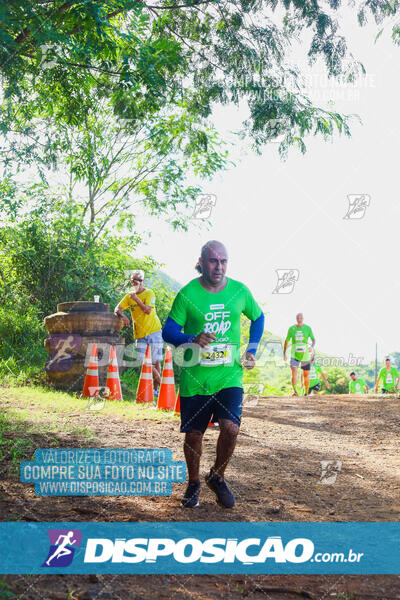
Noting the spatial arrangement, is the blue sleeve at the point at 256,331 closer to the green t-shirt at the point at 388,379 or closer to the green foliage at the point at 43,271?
the green foliage at the point at 43,271

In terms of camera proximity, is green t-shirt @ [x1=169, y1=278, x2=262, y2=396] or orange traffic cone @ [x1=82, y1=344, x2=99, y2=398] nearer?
green t-shirt @ [x1=169, y1=278, x2=262, y2=396]

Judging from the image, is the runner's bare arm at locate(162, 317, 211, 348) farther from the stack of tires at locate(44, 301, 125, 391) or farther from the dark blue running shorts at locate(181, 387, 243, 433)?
the stack of tires at locate(44, 301, 125, 391)

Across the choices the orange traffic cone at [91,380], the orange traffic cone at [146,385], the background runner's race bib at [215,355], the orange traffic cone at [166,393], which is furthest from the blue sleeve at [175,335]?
the orange traffic cone at [91,380]

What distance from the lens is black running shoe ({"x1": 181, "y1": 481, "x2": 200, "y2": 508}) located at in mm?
4427

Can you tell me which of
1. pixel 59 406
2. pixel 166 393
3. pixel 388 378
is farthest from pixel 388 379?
pixel 59 406

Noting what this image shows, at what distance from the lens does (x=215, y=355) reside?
4.38 metres

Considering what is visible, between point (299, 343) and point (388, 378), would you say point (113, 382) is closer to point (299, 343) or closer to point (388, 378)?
point (299, 343)

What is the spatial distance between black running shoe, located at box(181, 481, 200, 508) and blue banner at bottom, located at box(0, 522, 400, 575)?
0.48m

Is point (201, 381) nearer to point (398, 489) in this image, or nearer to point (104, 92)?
point (398, 489)

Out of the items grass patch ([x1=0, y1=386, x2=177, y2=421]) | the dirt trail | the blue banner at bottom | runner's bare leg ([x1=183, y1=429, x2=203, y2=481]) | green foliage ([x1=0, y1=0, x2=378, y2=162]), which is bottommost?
grass patch ([x1=0, y1=386, x2=177, y2=421])

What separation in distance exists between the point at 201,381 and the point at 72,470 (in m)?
1.68

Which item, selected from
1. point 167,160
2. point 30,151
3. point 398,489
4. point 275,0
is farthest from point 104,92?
point 167,160

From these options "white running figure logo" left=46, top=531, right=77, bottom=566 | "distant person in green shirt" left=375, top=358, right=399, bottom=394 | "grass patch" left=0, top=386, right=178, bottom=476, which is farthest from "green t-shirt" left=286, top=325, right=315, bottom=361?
"white running figure logo" left=46, top=531, right=77, bottom=566

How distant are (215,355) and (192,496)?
1081mm
